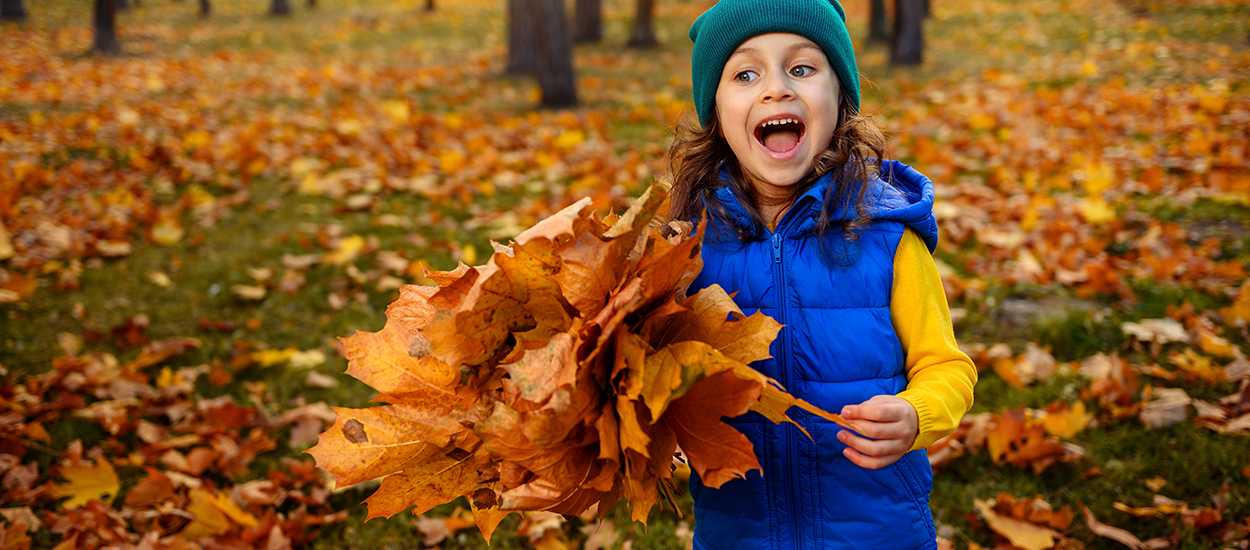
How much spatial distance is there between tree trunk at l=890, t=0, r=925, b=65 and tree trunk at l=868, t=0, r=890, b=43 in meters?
3.13

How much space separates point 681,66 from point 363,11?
11.5 meters

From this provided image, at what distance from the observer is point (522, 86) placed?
379 inches

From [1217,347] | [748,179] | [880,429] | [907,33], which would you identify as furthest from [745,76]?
[907,33]

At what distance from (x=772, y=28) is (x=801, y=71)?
0.36 ft

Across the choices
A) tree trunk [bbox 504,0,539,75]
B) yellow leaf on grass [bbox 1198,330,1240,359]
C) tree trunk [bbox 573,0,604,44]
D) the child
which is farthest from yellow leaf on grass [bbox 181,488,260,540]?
tree trunk [bbox 573,0,604,44]

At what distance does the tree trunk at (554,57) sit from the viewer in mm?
7629

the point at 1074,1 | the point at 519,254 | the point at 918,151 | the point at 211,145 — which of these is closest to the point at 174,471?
→ the point at 519,254

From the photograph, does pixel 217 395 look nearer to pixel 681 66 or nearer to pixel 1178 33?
pixel 681 66

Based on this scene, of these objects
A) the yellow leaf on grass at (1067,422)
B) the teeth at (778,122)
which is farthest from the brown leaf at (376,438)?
the yellow leaf on grass at (1067,422)

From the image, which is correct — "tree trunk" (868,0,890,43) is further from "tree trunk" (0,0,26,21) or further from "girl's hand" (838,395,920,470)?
"tree trunk" (0,0,26,21)

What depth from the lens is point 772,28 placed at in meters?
1.53

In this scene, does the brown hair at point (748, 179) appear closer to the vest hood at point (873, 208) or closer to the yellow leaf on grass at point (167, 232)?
the vest hood at point (873, 208)

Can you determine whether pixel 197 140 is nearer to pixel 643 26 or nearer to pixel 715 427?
pixel 715 427

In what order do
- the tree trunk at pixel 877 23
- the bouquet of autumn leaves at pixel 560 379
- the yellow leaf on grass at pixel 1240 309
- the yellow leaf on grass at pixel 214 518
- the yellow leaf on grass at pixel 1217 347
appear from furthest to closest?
the tree trunk at pixel 877 23, the yellow leaf on grass at pixel 1240 309, the yellow leaf on grass at pixel 1217 347, the yellow leaf on grass at pixel 214 518, the bouquet of autumn leaves at pixel 560 379
